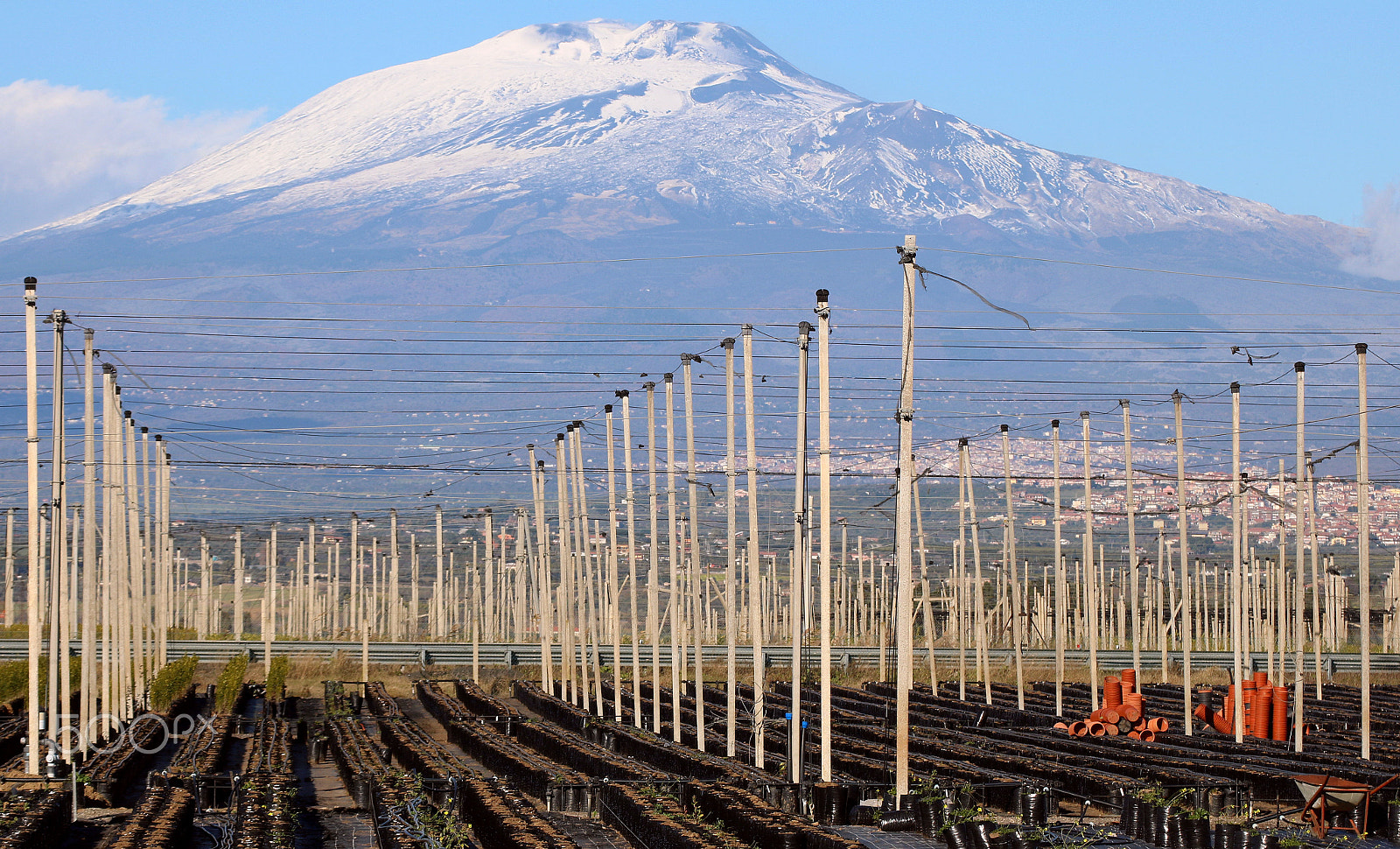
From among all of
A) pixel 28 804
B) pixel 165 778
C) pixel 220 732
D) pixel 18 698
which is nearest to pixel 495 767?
pixel 165 778

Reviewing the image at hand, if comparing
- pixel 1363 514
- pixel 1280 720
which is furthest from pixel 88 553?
pixel 1363 514

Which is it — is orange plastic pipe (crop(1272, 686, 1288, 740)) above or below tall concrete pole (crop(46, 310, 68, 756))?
below

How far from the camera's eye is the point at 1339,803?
23.9 metres

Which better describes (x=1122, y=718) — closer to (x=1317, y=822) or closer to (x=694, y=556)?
(x=694, y=556)

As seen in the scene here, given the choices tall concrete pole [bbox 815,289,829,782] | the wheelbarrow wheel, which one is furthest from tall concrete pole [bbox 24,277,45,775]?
the wheelbarrow wheel

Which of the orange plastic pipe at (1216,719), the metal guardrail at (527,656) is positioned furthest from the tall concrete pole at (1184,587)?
the metal guardrail at (527,656)

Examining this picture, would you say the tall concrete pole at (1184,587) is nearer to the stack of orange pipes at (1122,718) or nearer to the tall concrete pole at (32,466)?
the stack of orange pipes at (1122,718)

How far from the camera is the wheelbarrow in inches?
927

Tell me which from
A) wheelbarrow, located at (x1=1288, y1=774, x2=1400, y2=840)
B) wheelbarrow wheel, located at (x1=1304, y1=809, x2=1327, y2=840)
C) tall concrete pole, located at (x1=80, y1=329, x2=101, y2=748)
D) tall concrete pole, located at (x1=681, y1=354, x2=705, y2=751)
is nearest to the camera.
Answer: wheelbarrow wheel, located at (x1=1304, y1=809, x2=1327, y2=840)

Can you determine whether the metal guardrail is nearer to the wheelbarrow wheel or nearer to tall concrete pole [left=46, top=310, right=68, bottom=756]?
tall concrete pole [left=46, top=310, right=68, bottom=756]

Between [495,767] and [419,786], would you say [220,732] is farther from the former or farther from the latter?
[419,786]

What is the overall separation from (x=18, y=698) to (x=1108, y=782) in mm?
38266

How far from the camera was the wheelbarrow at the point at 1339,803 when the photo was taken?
23.5m

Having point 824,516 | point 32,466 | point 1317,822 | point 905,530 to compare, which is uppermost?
point 32,466
